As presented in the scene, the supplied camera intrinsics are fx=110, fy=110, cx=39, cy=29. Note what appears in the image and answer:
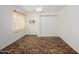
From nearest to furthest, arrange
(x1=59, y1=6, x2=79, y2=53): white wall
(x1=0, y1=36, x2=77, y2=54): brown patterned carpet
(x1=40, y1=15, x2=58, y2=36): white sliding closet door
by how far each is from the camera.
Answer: (x1=59, y1=6, x2=79, y2=53): white wall < (x1=0, y1=36, x2=77, y2=54): brown patterned carpet < (x1=40, y1=15, x2=58, y2=36): white sliding closet door

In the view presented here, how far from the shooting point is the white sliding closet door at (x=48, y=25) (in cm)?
762

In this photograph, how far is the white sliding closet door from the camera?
7621mm

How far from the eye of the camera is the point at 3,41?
12.5 ft

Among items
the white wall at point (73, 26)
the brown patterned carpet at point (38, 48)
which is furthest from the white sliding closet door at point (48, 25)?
the white wall at point (73, 26)

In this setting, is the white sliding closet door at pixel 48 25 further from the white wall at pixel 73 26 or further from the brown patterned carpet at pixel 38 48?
the white wall at pixel 73 26

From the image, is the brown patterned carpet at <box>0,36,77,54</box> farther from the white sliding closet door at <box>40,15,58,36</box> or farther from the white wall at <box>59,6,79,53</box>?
the white sliding closet door at <box>40,15,58,36</box>

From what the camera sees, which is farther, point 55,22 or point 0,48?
point 55,22

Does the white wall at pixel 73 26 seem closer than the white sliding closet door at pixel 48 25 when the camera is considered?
Yes

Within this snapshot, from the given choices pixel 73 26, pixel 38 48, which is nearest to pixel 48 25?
pixel 38 48

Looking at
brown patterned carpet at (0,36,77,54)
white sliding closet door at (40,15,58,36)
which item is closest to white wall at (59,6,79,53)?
brown patterned carpet at (0,36,77,54)
